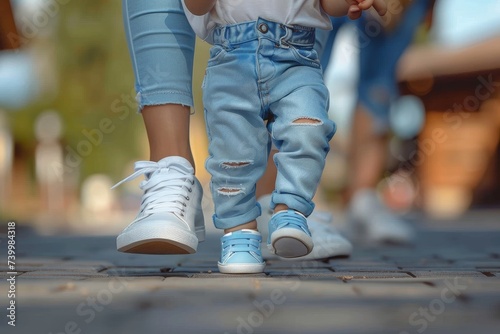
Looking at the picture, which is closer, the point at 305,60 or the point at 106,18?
the point at 305,60

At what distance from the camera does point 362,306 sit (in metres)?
1.46

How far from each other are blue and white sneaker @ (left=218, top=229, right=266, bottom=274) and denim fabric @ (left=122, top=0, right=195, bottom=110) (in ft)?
1.46

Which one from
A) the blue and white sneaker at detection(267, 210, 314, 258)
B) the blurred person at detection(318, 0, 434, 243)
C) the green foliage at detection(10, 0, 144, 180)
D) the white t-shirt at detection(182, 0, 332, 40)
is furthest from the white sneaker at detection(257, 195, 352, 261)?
the green foliage at detection(10, 0, 144, 180)

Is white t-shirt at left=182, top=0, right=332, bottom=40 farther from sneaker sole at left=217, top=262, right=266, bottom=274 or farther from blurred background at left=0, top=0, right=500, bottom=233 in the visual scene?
blurred background at left=0, top=0, right=500, bottom=233

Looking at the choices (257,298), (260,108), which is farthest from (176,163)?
(257,298)

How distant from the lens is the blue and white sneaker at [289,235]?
202cm

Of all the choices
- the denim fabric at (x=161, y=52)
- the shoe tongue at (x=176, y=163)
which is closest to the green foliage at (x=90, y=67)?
the denim fabric at (x=161, y=52)

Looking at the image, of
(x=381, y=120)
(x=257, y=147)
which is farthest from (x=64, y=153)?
(x=257, y=147)

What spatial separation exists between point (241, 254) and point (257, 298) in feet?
Answer: 1.86

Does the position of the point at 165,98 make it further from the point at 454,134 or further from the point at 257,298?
the point at 454,134

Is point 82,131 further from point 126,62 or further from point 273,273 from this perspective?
point 273,273

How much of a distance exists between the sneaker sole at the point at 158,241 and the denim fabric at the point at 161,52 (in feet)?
1.49

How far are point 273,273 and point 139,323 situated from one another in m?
0.80

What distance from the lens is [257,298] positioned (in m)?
1.56
